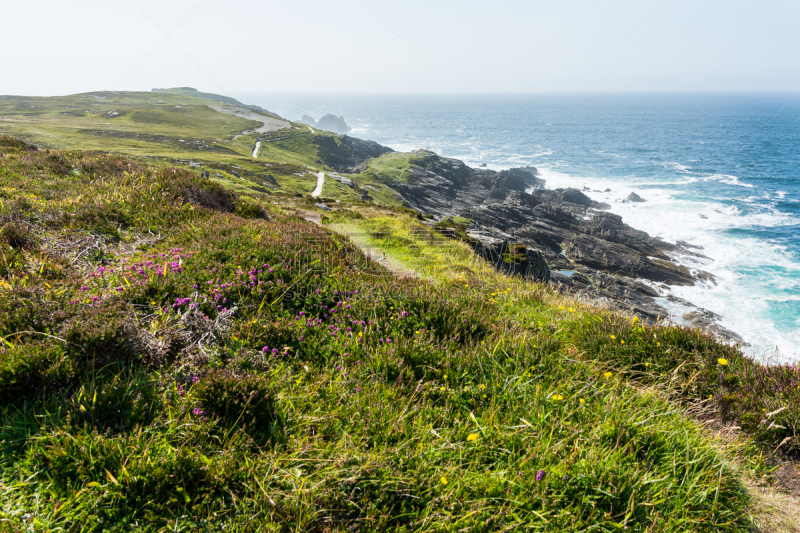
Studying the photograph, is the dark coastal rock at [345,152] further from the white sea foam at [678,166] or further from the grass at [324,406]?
the grass at [324,406]

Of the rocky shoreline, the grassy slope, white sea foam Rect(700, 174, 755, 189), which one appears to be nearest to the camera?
the rocky shoreline

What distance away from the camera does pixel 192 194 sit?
10.5 m

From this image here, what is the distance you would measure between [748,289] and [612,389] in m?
44.7

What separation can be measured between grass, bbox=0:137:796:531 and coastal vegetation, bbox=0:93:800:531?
0.02m

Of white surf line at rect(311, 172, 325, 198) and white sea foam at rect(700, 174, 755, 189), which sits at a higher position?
white surf line at rect(311, 172, 325, 198)

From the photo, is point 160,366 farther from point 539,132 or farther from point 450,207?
point 539,132

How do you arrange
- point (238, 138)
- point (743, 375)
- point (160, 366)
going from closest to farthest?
point (160, 366), point (743, 375), point (238, 138)

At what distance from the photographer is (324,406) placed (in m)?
3.68

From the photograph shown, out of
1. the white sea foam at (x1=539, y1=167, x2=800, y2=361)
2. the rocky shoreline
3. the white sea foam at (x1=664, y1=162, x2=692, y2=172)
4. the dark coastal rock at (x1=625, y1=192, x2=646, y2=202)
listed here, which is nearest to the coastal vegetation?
the rocky shoreline

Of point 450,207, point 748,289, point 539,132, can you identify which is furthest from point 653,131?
point 748,289

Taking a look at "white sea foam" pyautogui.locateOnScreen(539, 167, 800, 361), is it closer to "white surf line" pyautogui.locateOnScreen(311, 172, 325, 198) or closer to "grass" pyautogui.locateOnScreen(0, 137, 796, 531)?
"grass" pyautogui.locateOnScreen(0, 137, 796, 531)

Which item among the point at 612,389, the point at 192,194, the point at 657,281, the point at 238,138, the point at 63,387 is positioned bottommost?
the point at 657,281

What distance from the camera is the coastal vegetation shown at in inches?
104

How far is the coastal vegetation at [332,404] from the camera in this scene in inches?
Answer: 104
